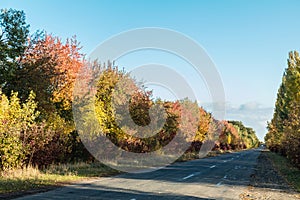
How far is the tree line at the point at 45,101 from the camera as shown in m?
18.2

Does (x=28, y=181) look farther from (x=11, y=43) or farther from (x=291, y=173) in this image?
(x=291, y=173)

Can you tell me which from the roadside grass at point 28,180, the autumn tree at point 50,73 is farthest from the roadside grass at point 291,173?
the autumn tree at point 50,73

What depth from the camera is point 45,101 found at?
23.8 metres

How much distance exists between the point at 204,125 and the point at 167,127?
75.5 ft

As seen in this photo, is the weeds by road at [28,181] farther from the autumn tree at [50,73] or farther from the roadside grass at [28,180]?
the autumn tree at [50,73]

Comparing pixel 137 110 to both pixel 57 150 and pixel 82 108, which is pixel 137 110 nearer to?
pixel 82 108

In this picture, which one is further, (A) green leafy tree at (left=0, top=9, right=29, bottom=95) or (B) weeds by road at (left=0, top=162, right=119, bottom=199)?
(A) green leafy tree at (left=0, top=9, right=29, bottom=95)

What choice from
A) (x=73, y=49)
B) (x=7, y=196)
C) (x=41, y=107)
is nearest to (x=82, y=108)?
(x=41, y=107)

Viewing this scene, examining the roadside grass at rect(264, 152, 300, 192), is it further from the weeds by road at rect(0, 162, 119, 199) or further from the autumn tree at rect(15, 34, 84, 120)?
the autumn tree at rect(15, 34, 84, 120)

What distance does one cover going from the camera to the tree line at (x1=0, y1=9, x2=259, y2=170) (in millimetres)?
18159

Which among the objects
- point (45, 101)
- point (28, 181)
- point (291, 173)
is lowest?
point (291, 173)

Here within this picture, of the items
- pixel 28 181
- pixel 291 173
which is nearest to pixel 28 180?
pixel 28 181

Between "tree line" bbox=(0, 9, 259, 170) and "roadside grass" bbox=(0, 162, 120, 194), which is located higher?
"tree line" bbox=(0, 9, 259, 170)

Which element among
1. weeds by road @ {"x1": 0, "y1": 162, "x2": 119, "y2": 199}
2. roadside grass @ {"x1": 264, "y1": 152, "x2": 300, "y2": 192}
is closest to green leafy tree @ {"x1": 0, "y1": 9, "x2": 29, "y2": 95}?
weeds by road @ {"x1": 0, "y1": 162, "x2": 119, "y2": 199}
